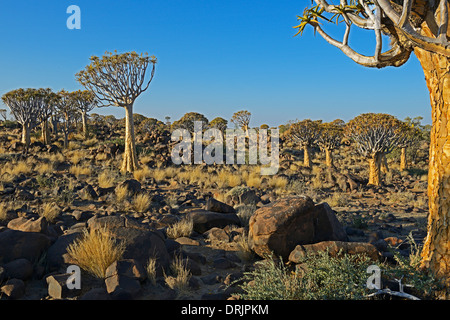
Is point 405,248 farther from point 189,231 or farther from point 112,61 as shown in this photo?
point 112,61

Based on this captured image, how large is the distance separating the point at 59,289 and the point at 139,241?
1.23 meters

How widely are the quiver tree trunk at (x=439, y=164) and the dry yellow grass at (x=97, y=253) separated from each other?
3996 mm

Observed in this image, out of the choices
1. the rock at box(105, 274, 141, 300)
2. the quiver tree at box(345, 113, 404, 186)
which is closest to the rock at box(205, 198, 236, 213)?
the rock at box(105, 274, 141, 300)

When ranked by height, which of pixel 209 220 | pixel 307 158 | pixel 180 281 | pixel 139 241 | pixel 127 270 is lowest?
pixel 180 281

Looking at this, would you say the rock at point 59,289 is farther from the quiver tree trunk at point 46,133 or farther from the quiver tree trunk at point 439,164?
the quiver tree trunk at point 46,133

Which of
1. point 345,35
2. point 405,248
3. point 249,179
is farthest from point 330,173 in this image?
point 345,35

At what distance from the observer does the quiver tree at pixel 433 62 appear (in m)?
3.41

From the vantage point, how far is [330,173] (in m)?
15.5

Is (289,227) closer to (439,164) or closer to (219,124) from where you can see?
(439,164)

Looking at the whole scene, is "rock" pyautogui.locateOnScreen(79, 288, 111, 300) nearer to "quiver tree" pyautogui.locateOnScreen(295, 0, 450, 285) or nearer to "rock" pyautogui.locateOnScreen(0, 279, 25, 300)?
"rock" pyautogui.locateOnScreen(0, 279, 25, 300)

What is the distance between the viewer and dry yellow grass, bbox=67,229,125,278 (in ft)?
13.6

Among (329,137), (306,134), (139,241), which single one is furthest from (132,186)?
(329,137)

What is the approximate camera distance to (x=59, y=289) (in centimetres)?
360
